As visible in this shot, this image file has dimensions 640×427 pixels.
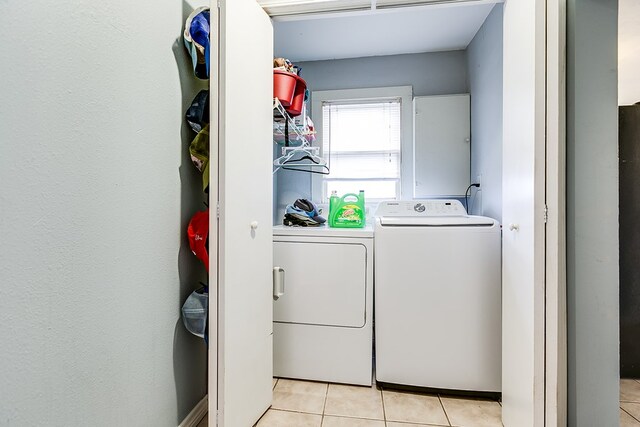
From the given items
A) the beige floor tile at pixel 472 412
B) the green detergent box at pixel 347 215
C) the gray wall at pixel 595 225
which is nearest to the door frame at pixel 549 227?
the gray wall at pixel 595 225

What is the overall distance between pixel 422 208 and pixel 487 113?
30.7 inches

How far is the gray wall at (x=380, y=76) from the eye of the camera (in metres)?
2.61

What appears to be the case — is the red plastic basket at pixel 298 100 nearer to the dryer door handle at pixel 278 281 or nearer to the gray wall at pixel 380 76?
the gray wall at pixel 380 76

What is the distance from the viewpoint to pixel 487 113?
6.98 ft

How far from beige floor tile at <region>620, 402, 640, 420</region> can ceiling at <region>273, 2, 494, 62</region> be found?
8.18 feet

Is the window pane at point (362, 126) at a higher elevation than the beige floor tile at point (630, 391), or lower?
higher

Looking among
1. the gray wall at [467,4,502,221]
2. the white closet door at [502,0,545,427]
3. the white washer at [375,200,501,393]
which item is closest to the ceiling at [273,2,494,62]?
the gray wall at [467,4,502,221]

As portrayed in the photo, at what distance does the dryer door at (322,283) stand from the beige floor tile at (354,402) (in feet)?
1.21

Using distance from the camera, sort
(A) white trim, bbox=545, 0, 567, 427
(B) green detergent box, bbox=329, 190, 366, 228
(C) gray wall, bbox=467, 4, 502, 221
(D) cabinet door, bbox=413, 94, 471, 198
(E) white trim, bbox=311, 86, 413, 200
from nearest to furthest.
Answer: (A) white trim, bbox=545, 0, 567, 427 < (C) gray wall, bbox=467, 4, 502, 221 < (B) green detergent box, bbox=329, 190, 366, 228 < (D) cabinet door, bbox=413, 94, 471, 198 < (E) white trim, bbox=311, 86, 413, 200

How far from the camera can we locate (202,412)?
1489mm

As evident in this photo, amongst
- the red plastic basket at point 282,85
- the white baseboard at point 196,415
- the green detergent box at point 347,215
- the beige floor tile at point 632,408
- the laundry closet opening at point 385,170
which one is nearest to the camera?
the white baseboard at point 196,415

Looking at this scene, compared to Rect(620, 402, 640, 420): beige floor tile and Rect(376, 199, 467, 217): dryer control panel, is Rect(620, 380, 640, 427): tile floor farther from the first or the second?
Rect(376, 199, 467, 217): dryer control panel

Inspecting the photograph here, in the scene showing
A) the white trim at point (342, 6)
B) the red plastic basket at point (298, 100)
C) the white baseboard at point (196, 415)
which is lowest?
the white baseboard at point (196, 415)

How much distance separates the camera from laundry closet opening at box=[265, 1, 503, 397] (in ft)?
5.62
